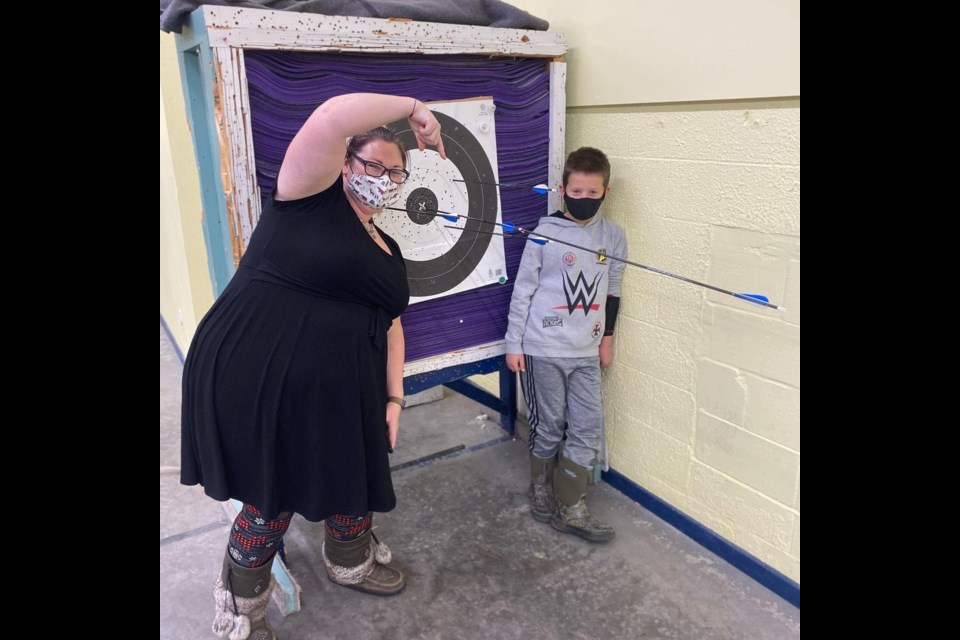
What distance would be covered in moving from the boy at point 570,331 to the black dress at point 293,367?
24.4 inches

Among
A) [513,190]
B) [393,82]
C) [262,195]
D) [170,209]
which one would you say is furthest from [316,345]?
[170,209]

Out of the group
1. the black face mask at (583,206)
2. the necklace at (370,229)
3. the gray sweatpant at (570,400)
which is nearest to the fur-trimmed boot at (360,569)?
the gray sweatpant at (570,400)

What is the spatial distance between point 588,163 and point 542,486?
1028mm

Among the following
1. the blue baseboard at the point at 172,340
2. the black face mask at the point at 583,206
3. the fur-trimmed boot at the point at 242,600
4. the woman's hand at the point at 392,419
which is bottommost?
the fur-trimmed boot at the point at 242,600

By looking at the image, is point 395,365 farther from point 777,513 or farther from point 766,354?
point 777,513

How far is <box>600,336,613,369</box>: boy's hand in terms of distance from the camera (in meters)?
2.20

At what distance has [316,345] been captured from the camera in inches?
57.4

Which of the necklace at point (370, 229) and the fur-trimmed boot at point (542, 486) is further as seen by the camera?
the fur-trimmed boot at point (542, 486)

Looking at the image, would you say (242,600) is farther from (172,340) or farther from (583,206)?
(172,340)

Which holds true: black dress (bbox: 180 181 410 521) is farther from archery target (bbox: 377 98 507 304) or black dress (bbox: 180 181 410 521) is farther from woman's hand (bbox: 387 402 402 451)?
archery target (bbox: 377 98 507 304)

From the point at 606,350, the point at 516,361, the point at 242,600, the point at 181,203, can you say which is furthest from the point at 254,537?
the point at 181,203

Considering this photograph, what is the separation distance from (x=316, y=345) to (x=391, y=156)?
1.40ft

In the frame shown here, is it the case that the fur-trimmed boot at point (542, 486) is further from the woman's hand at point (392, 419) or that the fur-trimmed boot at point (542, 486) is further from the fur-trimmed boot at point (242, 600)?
the fur-trimmed boot at point (242, 600)

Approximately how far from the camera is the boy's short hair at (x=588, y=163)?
6.42 ft
